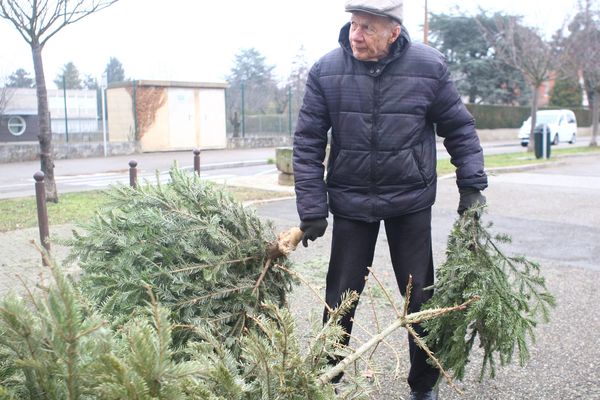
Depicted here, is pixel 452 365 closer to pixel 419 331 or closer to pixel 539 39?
pixel 419 331

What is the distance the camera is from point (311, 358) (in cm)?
176

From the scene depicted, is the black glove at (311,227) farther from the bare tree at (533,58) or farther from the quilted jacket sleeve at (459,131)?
the bare tree at (533,58)

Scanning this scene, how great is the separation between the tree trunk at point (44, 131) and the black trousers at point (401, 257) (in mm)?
8217

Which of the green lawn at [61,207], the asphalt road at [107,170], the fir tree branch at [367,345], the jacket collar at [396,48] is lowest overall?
the green lawn at [61,207]

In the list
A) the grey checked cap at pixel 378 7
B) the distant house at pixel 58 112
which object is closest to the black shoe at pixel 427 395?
the grey checked cap at pixel 378 7

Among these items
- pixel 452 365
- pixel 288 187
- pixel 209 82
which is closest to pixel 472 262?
pixel 452 365

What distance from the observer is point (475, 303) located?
264cm

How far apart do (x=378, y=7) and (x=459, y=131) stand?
2.49 ft

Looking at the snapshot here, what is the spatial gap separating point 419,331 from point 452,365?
0.33 m

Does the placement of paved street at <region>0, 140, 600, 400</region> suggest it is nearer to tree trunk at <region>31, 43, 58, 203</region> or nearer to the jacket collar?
the jacket collar

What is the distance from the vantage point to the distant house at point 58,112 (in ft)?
71.7

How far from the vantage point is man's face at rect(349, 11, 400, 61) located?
8.97 ft

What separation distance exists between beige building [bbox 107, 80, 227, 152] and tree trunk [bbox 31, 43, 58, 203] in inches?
527

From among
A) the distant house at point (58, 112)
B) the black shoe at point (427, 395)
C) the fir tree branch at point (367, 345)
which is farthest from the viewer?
the distant house at point (58, 112)
